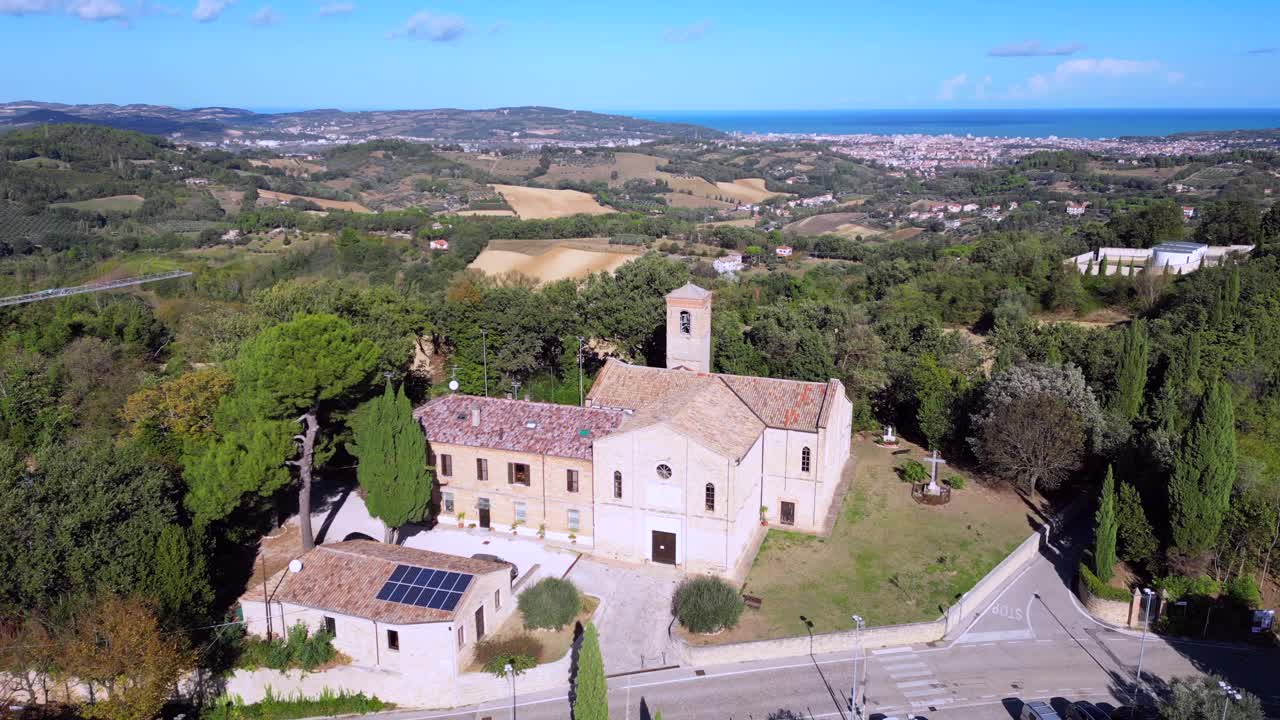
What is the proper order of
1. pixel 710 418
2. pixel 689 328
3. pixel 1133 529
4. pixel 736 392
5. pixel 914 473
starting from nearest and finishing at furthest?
pixel 1133 529
pixel 710 418
pixel 736 392
pixel 689 328
pixel 914 473

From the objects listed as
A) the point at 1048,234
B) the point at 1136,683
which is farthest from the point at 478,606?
the point at 1048,234

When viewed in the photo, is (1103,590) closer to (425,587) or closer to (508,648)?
(508,648)

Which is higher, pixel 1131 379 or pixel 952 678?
→ pixel 1131 379

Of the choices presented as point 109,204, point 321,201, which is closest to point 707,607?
point 109,204

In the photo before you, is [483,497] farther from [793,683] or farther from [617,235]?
[617,235]

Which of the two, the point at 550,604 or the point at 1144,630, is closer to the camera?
the point at 1144,630

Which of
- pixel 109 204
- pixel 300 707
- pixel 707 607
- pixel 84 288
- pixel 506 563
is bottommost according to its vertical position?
pixel 300 707
